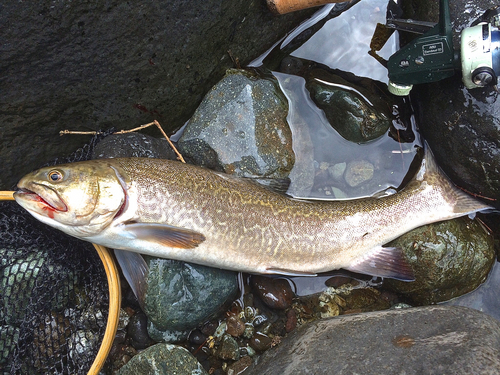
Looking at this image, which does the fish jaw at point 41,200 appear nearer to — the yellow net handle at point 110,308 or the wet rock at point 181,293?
the yellow net handle at point 110,308

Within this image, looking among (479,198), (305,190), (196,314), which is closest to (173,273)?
(196,314)

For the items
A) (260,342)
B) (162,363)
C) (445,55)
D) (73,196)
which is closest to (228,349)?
(260,342)

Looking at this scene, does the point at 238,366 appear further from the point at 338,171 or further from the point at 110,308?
the point at 338,171

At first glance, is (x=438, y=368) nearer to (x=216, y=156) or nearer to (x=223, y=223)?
(x=223, y=223)

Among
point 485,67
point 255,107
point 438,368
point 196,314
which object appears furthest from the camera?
point 255,107

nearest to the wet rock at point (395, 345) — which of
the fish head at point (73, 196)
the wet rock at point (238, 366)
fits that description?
the wet rock at point (238, 366)

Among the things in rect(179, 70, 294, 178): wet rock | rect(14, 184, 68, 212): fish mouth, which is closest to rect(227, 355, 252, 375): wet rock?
rect(179, 70, 294, 178): wet rock
